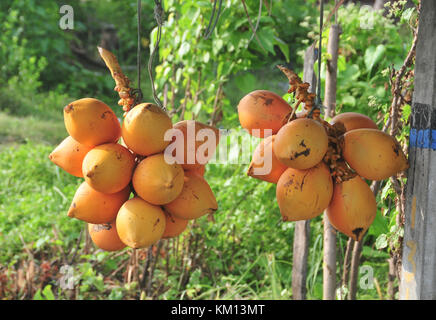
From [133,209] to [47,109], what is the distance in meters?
5.37

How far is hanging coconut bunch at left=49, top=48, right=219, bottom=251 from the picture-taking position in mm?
960

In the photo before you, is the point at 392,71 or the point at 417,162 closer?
the point at 417,162

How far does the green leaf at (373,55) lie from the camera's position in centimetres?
267

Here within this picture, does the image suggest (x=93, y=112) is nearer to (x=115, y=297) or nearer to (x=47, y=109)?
(x=115, y=297)

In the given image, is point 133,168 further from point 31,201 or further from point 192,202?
point 31,201

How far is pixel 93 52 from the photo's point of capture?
7809 millimetres

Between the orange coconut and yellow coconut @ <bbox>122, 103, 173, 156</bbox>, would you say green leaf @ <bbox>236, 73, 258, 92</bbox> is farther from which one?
yellow coconut @ <bbox>122, 103, 173, 156</bbox>

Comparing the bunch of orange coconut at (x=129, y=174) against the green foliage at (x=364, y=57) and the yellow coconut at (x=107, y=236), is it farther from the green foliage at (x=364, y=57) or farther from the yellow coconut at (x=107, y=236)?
the green foliage at (x=364, y=57)

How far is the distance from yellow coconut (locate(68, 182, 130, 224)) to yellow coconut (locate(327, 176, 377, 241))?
0.44 m

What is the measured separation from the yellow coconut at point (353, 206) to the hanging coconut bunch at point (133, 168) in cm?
25

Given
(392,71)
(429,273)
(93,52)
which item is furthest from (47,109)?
(429,273)

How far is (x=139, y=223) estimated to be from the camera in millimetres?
960
